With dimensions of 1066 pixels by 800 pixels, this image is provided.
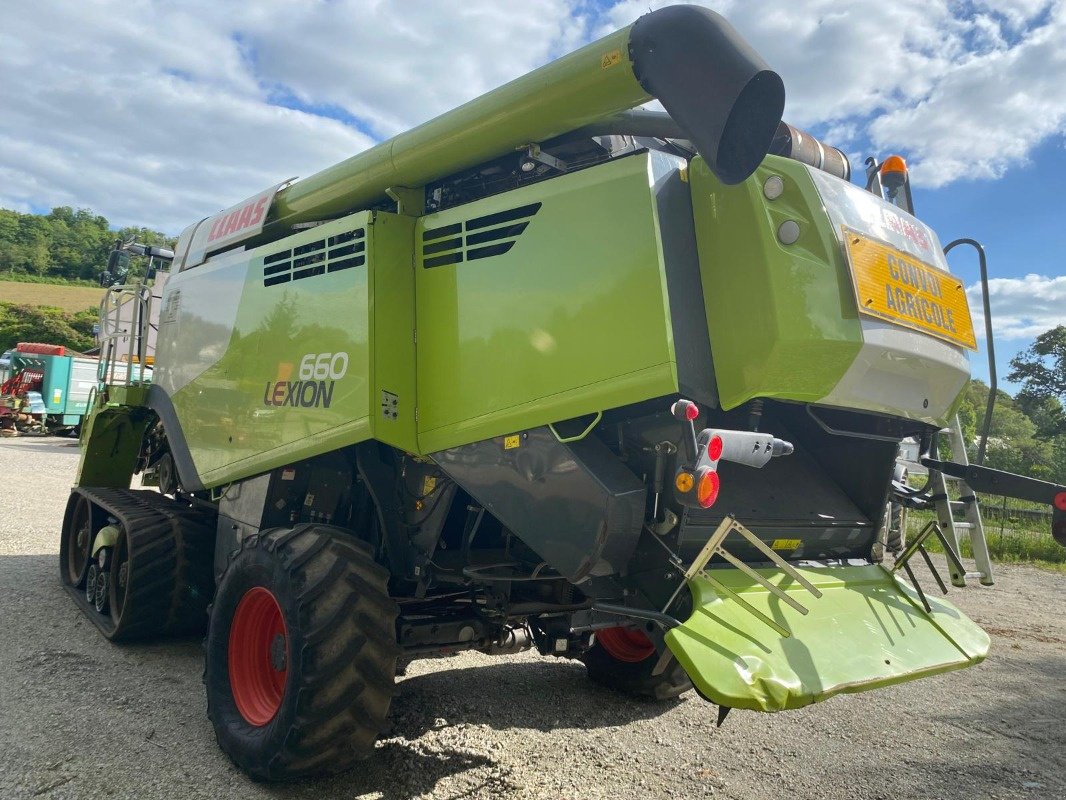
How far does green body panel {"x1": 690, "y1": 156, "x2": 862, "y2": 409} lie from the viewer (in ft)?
9.52

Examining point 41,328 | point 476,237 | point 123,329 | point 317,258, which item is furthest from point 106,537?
point 41,328

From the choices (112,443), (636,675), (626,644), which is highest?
(112,443)

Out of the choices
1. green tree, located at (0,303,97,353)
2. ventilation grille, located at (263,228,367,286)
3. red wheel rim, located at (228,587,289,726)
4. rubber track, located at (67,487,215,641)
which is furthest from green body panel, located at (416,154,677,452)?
green tree, located at (0,303,97,353)

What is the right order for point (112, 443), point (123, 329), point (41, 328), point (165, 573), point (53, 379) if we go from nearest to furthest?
point (165, 573), point (112, 443), point (123, 329), point (53, 379), point (41, 328)

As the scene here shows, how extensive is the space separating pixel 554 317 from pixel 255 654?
2.28m

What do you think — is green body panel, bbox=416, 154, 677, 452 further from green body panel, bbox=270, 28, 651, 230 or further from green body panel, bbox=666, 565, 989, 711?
green body panel, bbox=666, 565, 989, 711

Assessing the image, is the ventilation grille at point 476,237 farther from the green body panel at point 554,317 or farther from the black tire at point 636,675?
the black tire at point 636,675

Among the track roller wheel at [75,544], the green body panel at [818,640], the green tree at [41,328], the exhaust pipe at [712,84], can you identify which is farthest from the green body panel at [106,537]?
the green tree at [41,328]

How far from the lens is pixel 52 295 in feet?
226

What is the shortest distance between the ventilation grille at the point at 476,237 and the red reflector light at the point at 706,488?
132cm

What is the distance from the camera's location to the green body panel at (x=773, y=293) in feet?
9.52

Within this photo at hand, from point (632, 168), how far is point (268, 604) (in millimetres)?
2669

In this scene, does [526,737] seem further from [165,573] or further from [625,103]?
[625,103]

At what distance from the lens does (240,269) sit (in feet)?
15.5
